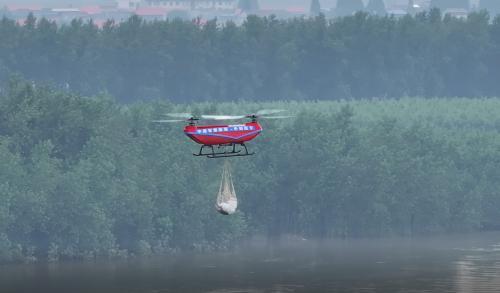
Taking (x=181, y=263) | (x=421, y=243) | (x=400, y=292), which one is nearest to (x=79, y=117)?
(x=181, y=263)

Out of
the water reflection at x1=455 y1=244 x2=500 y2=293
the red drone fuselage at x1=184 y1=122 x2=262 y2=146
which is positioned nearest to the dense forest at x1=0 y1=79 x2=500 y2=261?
the water reflection at x1=455 y1=244 x2=500 y2=293

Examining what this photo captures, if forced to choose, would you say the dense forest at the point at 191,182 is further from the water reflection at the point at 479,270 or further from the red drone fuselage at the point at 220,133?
the red drone fuselage at the point at 220,133

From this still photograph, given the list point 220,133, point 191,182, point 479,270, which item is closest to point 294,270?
point 479,270

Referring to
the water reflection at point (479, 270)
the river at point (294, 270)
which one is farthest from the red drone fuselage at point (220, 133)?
the water reflection at point (479, 270)

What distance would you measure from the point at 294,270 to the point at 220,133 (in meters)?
47.0

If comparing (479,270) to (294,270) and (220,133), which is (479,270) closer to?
(294,270)

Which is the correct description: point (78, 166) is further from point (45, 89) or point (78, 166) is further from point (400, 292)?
point (400, 292)

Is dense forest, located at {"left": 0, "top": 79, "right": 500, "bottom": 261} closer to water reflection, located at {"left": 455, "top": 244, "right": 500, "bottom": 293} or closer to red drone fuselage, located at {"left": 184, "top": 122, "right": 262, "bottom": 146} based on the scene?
water reflection, located at {"left": 455, "top": 244, "right": 500, "bottom": 293}

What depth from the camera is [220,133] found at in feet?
377

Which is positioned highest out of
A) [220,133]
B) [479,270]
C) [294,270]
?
[220,133]

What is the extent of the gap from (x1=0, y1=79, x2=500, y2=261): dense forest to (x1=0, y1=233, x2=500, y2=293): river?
10.5 ft

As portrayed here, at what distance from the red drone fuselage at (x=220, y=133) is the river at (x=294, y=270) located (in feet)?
110

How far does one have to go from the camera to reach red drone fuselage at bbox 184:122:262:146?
114500mm

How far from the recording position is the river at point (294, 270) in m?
149
